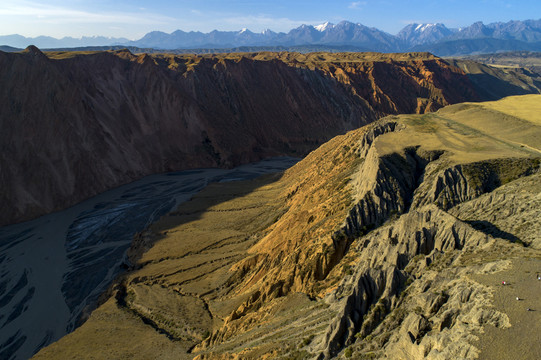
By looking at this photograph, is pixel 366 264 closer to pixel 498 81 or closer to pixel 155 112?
pixel 155 112

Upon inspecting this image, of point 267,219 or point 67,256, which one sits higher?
point 267,219

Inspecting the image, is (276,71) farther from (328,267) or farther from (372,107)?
(328,267)

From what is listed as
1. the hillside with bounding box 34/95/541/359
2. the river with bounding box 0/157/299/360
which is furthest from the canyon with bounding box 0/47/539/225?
the hillside with bounding box 34/95/541/359

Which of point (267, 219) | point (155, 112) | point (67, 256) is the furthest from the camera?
point (155, 112)

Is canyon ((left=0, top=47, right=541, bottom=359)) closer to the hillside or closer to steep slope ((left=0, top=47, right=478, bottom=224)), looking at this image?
the hillside

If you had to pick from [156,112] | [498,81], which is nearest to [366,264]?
[156,112]
